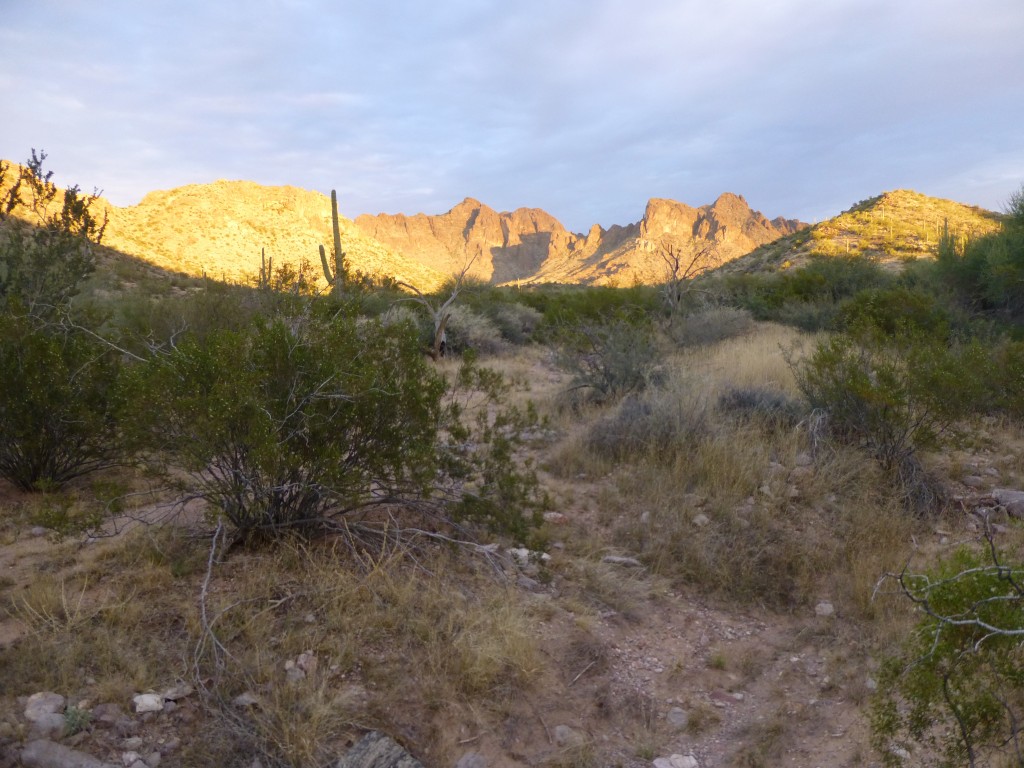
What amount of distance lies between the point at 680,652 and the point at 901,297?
11295mm

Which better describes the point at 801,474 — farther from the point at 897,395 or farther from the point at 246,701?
the point at 246,701

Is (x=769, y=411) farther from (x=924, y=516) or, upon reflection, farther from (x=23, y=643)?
(x=23, y=643)

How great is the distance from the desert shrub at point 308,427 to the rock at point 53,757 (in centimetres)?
146

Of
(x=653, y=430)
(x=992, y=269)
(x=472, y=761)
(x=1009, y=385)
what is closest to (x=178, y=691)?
(x=472, y=761)

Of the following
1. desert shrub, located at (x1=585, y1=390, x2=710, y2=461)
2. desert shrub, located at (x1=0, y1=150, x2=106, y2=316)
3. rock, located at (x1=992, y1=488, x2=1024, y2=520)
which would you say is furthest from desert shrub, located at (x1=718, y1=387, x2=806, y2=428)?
desert shrub, located at (x1=0, y1=150, x2=106, y2=316)

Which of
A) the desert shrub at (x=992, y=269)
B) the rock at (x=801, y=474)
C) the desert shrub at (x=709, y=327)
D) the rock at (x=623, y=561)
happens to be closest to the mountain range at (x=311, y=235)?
the desert shrub at (x=709, y=327)

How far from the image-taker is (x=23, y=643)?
3.23 meters

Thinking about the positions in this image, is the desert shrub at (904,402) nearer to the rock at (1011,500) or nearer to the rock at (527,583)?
the rock at (1011,500)

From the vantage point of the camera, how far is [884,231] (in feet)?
112

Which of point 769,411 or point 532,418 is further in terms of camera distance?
point 769,411

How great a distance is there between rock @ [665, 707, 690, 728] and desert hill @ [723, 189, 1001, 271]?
28.6 metres

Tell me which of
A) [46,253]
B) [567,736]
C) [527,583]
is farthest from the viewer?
[46,253]

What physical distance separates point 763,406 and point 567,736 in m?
4.77

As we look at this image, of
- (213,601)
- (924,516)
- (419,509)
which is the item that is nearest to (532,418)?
(419,509)
